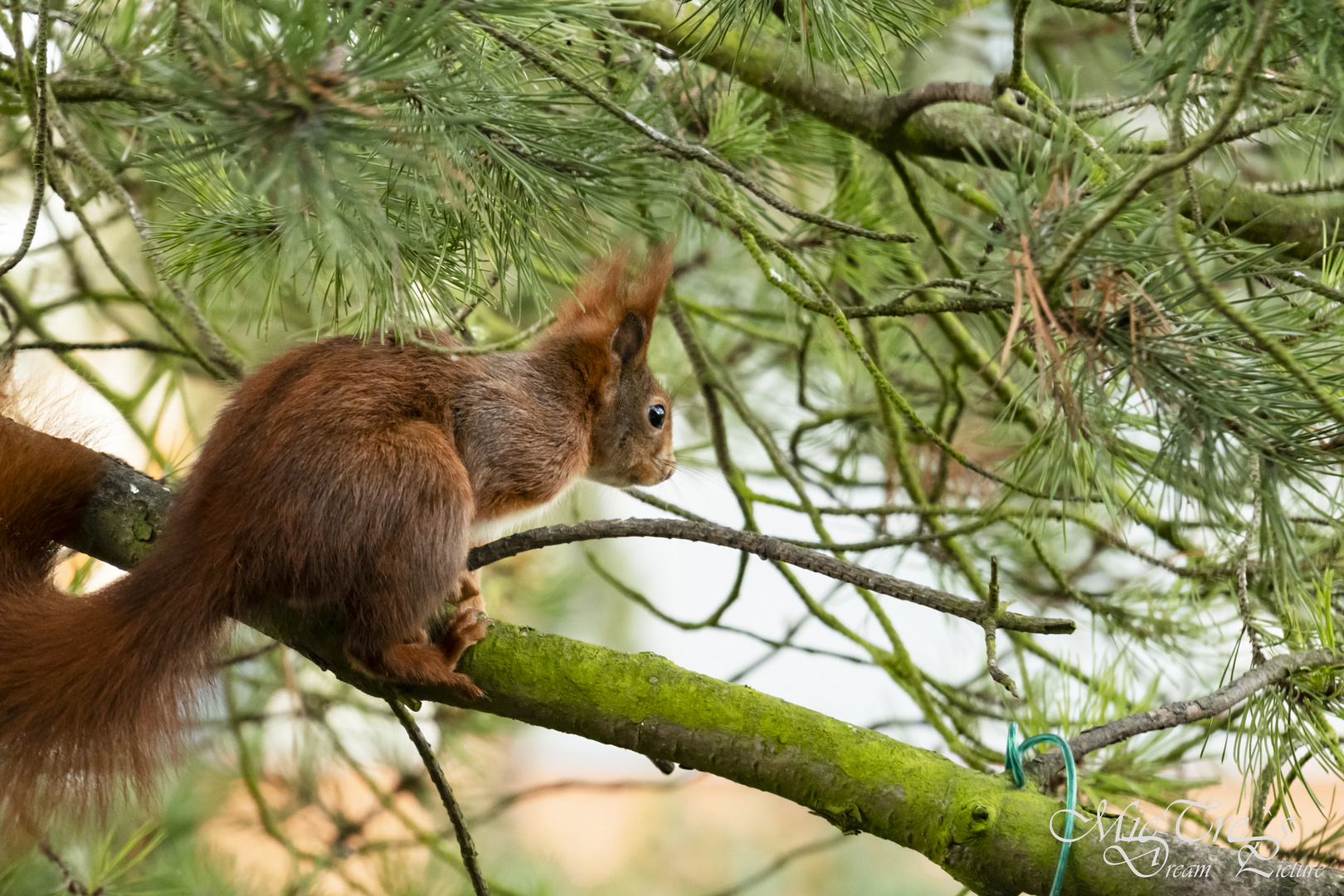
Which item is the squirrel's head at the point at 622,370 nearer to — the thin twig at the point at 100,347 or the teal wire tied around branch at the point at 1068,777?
the thin twig at the point at 100,347

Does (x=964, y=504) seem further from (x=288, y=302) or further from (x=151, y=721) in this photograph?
(x=151, y=721)

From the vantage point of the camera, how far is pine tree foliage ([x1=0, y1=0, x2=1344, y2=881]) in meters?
0.50

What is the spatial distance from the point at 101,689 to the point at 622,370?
27.5 inches

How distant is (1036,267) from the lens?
603 millimetres

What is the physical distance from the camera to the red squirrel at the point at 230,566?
861mm

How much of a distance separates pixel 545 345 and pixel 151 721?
2.01 ft

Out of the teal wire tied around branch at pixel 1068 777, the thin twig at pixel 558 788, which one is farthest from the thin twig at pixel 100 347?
the teal wire tied around branch at pixel 1068 777

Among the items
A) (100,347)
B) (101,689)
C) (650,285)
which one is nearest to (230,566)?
(101,689)

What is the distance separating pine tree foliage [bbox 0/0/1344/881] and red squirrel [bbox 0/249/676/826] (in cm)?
11

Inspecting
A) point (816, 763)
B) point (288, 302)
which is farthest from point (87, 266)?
point (816, 763)

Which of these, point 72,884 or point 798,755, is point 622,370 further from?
point 72,884

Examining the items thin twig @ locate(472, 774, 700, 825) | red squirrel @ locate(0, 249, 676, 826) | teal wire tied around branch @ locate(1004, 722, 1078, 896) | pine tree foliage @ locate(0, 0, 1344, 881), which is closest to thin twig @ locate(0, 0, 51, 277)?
pine tree foliage @ locate(0, 0, 1344, 881)

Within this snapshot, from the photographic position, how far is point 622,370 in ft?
4.42

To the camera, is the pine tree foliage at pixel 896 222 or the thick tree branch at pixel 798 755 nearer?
the pine tree foliage at pixel 896 222
